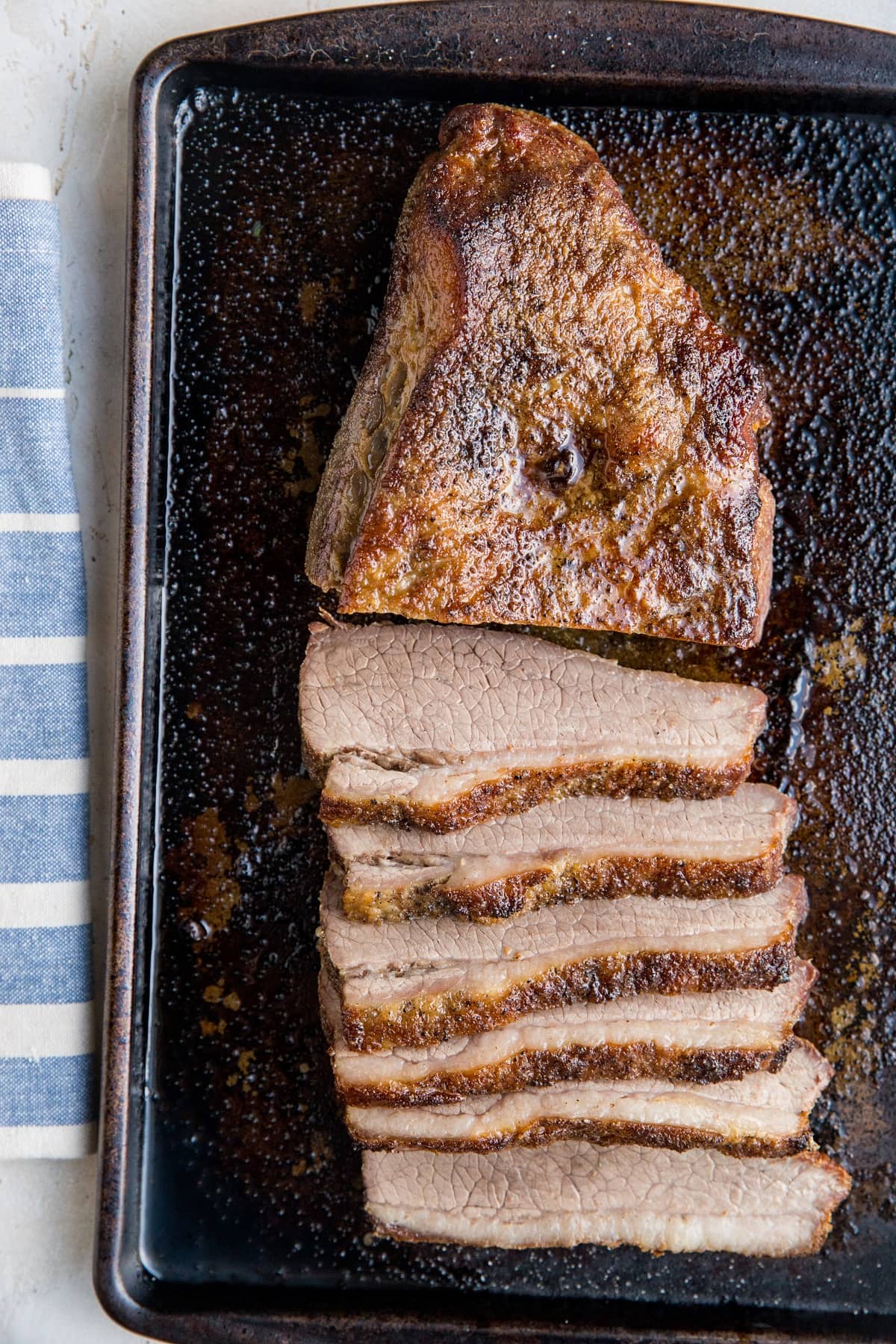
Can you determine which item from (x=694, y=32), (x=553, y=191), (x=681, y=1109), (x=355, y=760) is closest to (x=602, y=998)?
(x=681, y=1109)

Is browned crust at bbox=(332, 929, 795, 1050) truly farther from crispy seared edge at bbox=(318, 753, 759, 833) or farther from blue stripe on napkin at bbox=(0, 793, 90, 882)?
blue stripe on napkin at bbox=(0, 793, 90, 882)

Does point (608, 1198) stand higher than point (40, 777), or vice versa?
point (40, 777)

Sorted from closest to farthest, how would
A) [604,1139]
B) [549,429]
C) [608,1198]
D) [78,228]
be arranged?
[549,429] < [604,1139] < [608,1198] < [78,228]

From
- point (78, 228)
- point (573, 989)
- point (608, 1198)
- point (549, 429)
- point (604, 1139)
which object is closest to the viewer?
point (549, 429)

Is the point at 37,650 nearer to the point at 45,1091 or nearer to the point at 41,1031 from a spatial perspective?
the point at 41,1031

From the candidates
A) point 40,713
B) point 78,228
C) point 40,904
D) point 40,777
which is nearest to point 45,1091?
point 40,904

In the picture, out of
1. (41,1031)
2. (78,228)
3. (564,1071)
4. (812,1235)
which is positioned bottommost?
(812,1235)
